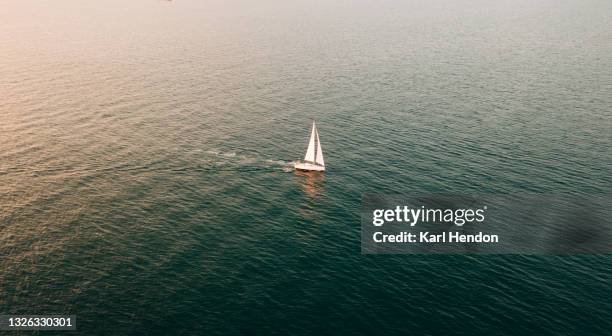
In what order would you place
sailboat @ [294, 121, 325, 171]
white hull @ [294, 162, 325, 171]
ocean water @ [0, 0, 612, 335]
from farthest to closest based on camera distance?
1. sailboat @ [294, 121, 325, 171]
2. white hull @ [294, 162, 325, 171]
3. ocean water @ [0, 0, 612, 335]

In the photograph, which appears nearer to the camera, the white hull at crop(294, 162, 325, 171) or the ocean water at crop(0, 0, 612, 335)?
the ocean water at crop(0, 0, 612, 335)

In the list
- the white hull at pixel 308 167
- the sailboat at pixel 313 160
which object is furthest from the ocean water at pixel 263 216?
the sailboat at pixel 313 160

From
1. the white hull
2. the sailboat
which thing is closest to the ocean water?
the white hull

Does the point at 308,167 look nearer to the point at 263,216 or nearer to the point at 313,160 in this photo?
the point at 313,160

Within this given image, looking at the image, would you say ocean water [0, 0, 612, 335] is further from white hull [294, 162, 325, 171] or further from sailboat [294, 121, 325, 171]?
sailboat [294, 121, 325, 171]

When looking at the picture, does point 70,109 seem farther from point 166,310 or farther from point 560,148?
point 560,148

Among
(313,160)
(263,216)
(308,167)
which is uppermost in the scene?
(313,160)

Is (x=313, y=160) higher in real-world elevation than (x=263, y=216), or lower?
higher

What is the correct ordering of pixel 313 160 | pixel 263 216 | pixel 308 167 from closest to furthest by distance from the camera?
1. pixel 263 216
2. pixel 308 167
3. pixel 313 160

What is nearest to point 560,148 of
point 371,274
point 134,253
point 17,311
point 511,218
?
point 511,218

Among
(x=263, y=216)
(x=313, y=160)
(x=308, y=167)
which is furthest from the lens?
(x=313, y=160)

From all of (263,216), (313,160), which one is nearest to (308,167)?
(313,160)

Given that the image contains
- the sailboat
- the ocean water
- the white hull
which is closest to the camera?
the ocean water
